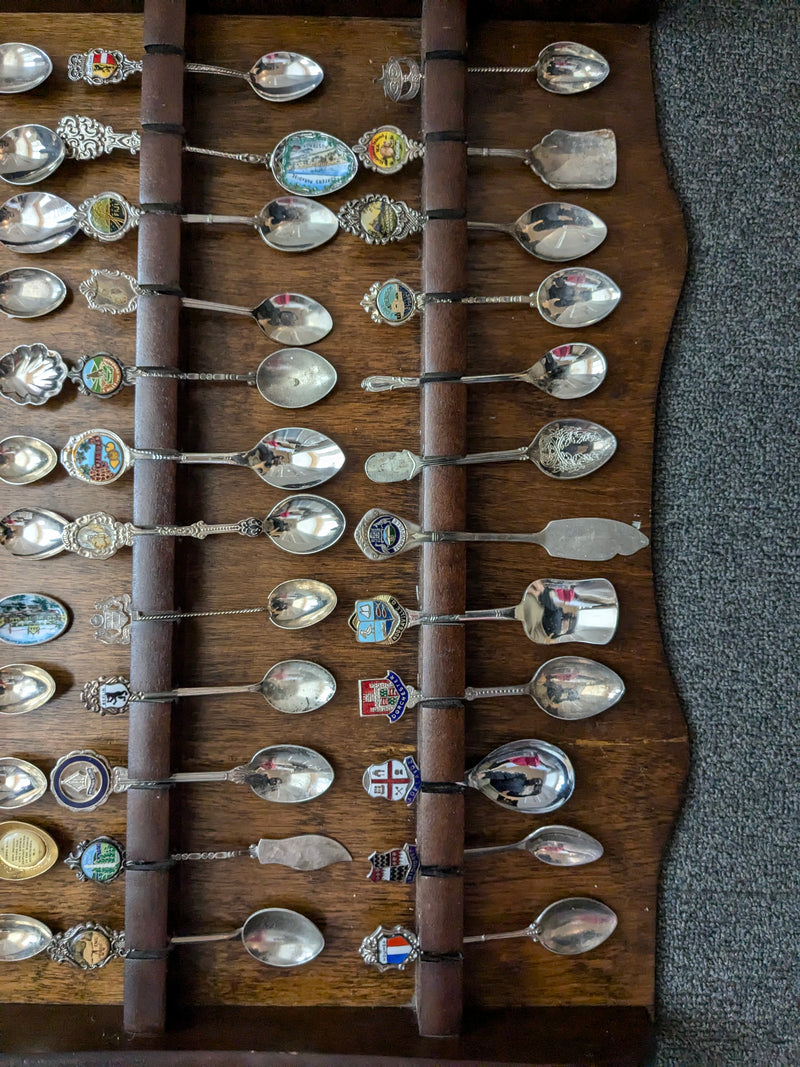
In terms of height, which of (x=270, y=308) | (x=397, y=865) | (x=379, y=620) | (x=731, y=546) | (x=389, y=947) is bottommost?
(x=389, y=947)

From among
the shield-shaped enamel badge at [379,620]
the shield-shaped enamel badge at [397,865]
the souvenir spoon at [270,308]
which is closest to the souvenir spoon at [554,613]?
the shield-shaped enamel badge at [379,620]

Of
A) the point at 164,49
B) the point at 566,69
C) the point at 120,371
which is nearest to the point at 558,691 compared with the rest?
the point at 120,371

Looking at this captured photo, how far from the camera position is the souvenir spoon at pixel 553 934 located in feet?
3.36

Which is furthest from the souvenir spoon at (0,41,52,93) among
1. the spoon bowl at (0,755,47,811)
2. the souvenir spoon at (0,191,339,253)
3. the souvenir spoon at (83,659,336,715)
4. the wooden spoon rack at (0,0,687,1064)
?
the spoon bowl at (0,755,47,811)

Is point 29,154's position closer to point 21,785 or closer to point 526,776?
point 21,785

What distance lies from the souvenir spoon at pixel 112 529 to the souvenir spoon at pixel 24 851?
40 centimetres

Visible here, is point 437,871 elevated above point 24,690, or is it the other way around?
point 24,690

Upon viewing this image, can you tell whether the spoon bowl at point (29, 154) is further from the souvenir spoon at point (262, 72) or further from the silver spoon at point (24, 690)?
the silver spoon at point (24, 690)

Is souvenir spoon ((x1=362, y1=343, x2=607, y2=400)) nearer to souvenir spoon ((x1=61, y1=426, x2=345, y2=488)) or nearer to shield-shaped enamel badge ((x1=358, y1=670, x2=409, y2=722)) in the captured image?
souvenir spoon ((x1=61, y1=426, x2=345, y2=488))

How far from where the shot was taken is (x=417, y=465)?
1.03 m

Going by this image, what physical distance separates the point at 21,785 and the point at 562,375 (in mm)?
991

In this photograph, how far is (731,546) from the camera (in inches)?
42.7

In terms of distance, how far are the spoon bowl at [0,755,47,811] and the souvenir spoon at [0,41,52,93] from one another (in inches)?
39.5

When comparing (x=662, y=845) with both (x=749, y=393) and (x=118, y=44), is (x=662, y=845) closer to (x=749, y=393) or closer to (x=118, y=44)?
(x=749, y=393)
